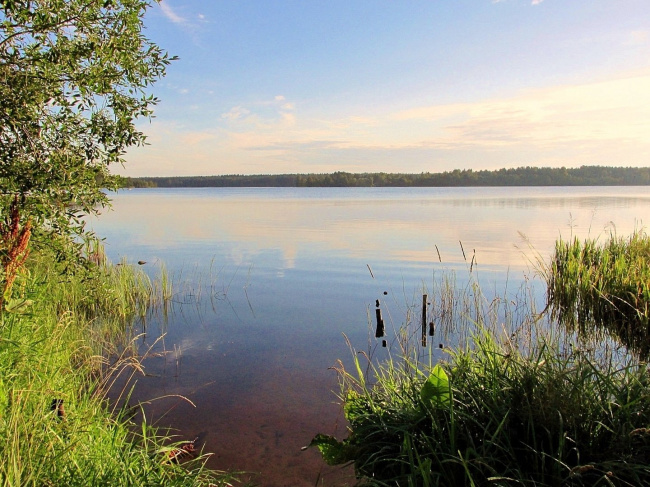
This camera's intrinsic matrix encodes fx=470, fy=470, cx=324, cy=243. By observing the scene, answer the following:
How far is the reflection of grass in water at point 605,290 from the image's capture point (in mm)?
7934

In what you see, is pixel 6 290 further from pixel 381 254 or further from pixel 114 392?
pixel 381 254

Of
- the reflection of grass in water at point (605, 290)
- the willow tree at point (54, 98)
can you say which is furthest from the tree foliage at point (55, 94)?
the reflection of grass in water at point (605, 290)

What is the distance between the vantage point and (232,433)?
5.66 meters

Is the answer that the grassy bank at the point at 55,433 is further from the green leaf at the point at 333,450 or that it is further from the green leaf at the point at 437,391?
the green leaf at the point at 437,391

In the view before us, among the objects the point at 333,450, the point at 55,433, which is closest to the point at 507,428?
the point at 333,450

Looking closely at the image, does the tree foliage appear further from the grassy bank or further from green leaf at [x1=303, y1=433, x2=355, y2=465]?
green leaf at [x1=303, y1=433, x2=355, y2=465]

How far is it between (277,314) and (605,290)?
272 inches

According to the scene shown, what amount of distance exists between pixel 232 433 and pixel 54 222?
3.13 meters

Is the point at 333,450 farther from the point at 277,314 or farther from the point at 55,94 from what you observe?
the point at 277,314

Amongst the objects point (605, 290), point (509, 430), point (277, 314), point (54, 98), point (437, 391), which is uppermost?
point (54, 98)

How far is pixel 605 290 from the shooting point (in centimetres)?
919

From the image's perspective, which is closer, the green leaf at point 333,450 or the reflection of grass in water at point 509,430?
the reflection of grass in water at point 509,430

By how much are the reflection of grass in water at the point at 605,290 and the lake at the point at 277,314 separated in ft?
4.85

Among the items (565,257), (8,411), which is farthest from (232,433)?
(565,257)
